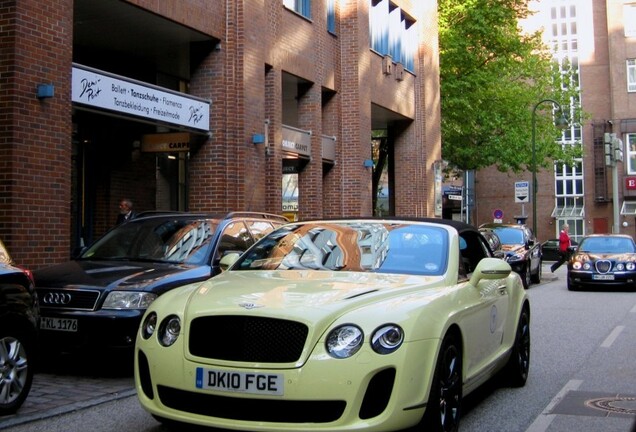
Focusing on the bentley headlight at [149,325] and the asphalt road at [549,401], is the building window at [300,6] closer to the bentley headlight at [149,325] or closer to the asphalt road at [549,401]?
the asphalt road at [549,401]

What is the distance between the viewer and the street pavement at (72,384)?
568 centimetres

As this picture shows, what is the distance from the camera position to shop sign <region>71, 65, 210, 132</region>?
37.7 ft

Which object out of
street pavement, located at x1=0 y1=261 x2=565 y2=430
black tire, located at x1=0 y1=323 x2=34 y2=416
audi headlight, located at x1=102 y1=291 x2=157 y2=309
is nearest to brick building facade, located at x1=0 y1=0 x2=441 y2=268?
street pavement, located at x1=0 y1=261 x2=565 y2=430

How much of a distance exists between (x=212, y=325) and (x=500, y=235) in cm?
1755

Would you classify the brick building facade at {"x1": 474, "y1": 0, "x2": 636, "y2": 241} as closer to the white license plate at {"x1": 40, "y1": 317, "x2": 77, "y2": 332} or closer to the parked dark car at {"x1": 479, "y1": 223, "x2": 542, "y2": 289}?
the parked dark car at {"x1": 479, "y1": 223, "x2": 542, "y2": 289}

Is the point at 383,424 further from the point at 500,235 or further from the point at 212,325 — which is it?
the point at 500,235

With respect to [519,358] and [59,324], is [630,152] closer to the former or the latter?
[519,358]

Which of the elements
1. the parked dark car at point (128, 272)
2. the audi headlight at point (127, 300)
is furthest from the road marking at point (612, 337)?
the audi headlight at point (127, 300)

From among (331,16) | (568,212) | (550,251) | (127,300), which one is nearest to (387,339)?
(127,300)

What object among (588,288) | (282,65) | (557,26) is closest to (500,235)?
(588,288)

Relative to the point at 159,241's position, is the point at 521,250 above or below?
below

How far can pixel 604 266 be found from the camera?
59.2 feet

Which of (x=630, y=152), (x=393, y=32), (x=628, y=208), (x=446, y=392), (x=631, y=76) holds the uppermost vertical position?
(x=631, y=76)

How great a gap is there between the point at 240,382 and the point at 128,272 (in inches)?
140
